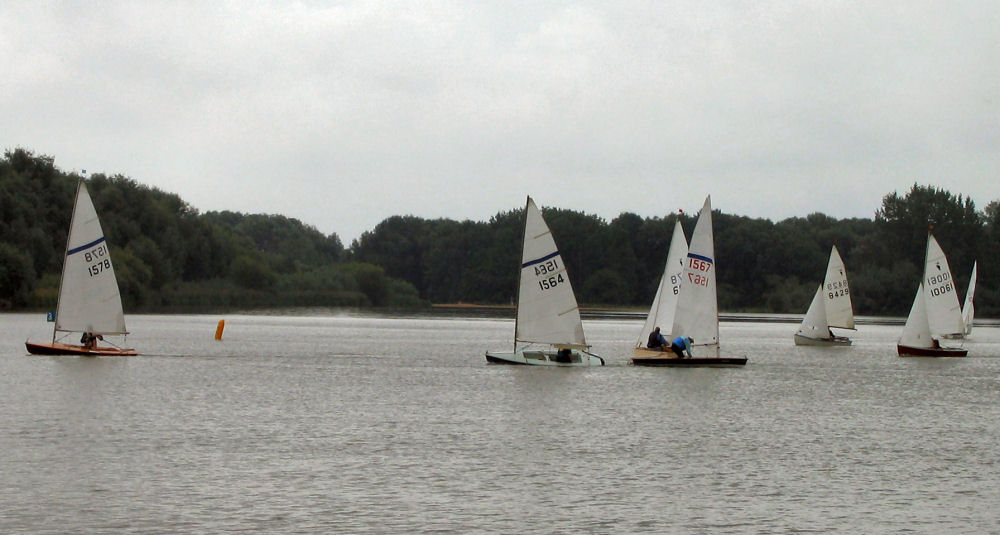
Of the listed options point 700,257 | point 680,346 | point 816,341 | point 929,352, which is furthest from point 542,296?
point 816,341

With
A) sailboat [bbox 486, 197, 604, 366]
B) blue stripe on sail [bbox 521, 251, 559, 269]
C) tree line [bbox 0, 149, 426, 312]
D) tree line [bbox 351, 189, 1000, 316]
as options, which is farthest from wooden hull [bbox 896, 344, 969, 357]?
tree line [bbox 351, 189, 1000, 316]

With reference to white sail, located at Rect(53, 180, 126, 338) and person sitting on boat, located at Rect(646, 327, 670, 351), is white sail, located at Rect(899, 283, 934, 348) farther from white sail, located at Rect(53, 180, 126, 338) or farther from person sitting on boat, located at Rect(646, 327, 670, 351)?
white sail, located at Rect(53, 180, 126, 338)

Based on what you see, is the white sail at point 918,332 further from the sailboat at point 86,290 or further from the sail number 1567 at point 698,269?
the sailboat at point 86,290

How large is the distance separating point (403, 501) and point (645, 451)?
793 centimetres

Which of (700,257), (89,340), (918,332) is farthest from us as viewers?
(918,332)

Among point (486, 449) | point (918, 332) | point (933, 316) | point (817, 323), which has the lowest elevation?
point (486, 449)

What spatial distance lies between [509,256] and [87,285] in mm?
148438

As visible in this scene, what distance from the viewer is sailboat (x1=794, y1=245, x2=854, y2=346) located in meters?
71.6

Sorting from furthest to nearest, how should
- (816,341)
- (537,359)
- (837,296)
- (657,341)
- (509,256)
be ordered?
(509,256) < (837,296) < (816,341) < (657,341) < (537,359)

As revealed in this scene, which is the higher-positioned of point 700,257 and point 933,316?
point 700,257

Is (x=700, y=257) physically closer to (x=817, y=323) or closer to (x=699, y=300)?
(x=699, y=300)

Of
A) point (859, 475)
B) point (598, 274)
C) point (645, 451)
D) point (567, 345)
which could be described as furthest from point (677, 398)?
point (598, 274)

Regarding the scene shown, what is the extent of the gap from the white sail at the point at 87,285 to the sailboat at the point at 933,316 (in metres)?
33.8

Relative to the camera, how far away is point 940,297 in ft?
200
